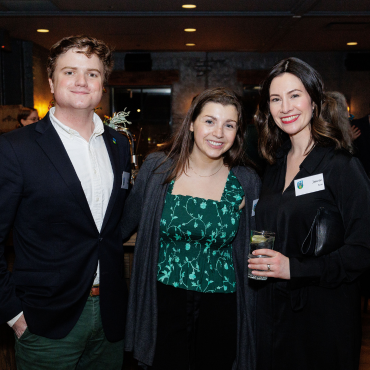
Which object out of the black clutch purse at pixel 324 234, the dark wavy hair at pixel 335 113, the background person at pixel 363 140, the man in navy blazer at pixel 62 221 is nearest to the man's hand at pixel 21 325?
the man in navy blazer at pixel 62 221

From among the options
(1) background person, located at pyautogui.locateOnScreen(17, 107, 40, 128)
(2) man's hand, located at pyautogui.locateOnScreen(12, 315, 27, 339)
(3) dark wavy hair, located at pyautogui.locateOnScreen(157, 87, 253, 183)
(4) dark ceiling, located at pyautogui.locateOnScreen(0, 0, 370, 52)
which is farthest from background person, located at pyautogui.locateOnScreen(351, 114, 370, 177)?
(1) background person, located at pyautogui.locateOnScreen(17, 107, 40, 128)

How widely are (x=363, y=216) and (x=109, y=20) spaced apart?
19.6 feet

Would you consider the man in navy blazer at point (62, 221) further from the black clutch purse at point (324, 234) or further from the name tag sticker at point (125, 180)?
the black clutch purse at point (324, 234)

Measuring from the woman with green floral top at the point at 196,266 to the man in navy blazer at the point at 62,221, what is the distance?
0.17 meters

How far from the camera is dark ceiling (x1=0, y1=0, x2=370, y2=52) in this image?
5711mm

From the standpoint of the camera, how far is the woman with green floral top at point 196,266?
1.74 metres

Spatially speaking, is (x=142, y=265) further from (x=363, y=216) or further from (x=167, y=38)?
(x=167, y=38)

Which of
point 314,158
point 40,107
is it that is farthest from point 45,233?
point 40,107

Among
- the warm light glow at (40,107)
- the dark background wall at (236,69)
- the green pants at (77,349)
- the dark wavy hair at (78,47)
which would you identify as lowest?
the green pants at (77,349)

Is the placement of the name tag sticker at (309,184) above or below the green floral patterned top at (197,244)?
above

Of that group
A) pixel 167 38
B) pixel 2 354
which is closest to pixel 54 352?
pixel 2 354

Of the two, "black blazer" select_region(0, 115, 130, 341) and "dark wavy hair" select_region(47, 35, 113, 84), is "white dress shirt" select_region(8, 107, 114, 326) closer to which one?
"black blazer" select_region(0, 115, 130, 341)

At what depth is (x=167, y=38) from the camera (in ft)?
25.7

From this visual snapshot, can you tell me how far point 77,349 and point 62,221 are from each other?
55cm
